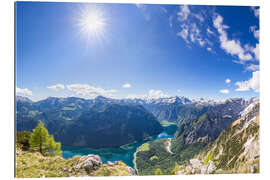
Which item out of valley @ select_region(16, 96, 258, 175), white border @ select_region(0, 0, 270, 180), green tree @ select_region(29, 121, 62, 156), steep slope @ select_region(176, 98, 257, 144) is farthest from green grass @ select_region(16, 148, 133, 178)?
steep slope @ select_region(176, 98, 257, 144)

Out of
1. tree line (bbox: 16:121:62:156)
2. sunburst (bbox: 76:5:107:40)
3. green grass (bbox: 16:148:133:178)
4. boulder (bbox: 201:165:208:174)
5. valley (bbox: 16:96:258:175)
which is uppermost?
sunburst (bbox: 76:5:107:40)

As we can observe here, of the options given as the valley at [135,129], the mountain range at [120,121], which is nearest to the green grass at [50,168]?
the valley at [135,129]

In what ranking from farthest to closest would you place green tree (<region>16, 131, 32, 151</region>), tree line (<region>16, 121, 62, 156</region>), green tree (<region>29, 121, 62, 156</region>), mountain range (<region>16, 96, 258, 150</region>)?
1. mountain range (<region>16, 96, 258, 150</region>)
2. green tree (<region>29, 121, 62, 156</region>)
3. tree line (<region>16, 121, 62, 156</region>)
4. green tree (<region>16, 131, 32, 151</region>)

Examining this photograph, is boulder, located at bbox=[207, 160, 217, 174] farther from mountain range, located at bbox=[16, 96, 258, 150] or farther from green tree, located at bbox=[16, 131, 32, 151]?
mountain range, located at bbox=[16, 96, 258, 150]

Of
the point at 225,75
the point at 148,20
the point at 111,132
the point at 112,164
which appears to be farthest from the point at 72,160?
the point at 111,132

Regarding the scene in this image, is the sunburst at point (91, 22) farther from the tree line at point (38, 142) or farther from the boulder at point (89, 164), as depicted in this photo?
the boulder at point (89, 164)

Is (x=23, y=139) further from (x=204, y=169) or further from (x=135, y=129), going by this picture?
(x=135, y=129)

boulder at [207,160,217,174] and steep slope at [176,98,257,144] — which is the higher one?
boulder at [207,160,217,174]

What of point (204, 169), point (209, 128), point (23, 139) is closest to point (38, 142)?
point (23, 139)
